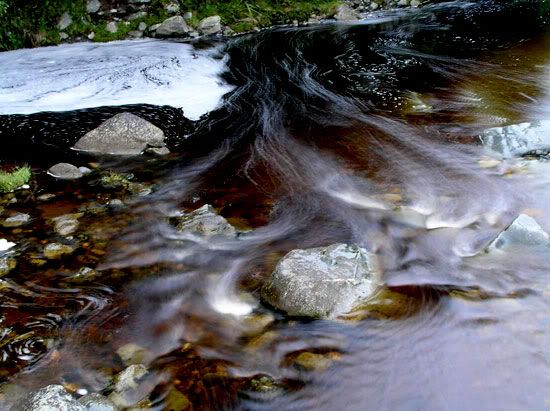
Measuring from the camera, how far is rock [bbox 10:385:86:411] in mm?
2643

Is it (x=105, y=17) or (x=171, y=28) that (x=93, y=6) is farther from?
(x=171, y=28)

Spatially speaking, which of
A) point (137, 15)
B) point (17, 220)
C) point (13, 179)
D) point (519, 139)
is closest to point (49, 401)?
point (17, 220)

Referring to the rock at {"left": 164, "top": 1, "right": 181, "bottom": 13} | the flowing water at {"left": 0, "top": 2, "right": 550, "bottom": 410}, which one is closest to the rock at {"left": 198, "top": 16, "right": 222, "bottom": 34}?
the rock at {"left": 164, "top": 1, "right": 181, "bottom": 13}

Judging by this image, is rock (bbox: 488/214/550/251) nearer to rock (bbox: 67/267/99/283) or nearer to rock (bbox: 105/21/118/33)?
rock (bbox: 67/267/99/283)

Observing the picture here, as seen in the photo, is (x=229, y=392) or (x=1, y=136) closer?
(x=229, y=392)

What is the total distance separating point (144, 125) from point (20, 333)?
415cm

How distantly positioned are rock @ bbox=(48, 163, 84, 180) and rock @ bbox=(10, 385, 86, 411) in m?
3.71

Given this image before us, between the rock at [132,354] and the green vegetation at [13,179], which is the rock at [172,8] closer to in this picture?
the green vegetation at [13,179]

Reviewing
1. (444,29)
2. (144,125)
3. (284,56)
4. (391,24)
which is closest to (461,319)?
(144,125)

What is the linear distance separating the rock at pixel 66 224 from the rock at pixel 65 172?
1108mm

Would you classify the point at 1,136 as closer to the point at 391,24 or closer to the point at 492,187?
the point at 492,187

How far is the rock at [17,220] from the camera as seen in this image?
495cm

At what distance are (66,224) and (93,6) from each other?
10984 millimetres

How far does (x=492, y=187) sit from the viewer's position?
5152 mm
